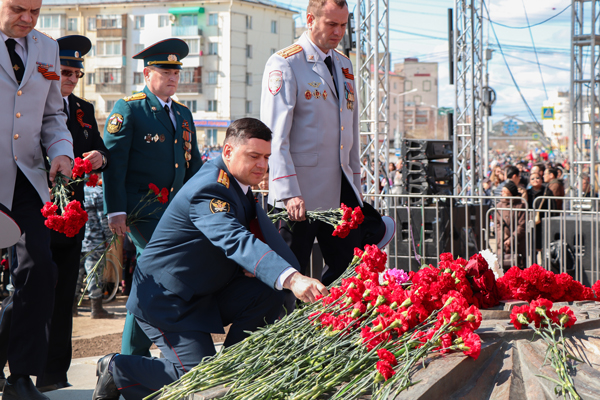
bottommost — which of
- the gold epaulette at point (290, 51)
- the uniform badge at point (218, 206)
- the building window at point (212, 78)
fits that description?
the uniform badge at point (218, 206)

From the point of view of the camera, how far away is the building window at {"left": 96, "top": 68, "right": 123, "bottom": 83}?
53.4 meters

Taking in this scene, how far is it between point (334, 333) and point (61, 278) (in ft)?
6.17

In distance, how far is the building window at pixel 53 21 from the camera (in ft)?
177

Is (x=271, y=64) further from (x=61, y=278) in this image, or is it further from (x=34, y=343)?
(x=34, y=343)

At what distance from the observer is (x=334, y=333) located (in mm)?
2305

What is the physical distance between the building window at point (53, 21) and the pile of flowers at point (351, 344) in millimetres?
56642

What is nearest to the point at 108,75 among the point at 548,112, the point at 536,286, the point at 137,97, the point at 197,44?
the point at 197,44

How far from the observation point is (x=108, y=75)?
53.6 metres

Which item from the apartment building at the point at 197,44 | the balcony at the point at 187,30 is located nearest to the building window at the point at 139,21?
the apartment building at the point at 197,44

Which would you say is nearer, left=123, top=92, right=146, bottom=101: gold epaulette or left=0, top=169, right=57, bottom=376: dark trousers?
left=0, top=169, right=57, bottom=376: dark trousers

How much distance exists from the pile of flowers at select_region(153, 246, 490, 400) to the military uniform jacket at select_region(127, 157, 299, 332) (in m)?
0.53

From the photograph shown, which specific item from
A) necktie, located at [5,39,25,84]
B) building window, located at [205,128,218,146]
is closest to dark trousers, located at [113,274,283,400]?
necktie, located at [5,39,25,84]

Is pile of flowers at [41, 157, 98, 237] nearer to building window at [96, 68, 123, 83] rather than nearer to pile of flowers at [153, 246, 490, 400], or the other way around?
pile of flowers at [153, 246, 490, 400]

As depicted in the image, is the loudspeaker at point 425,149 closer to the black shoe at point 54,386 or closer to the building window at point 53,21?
the black shoe at point 54,386
